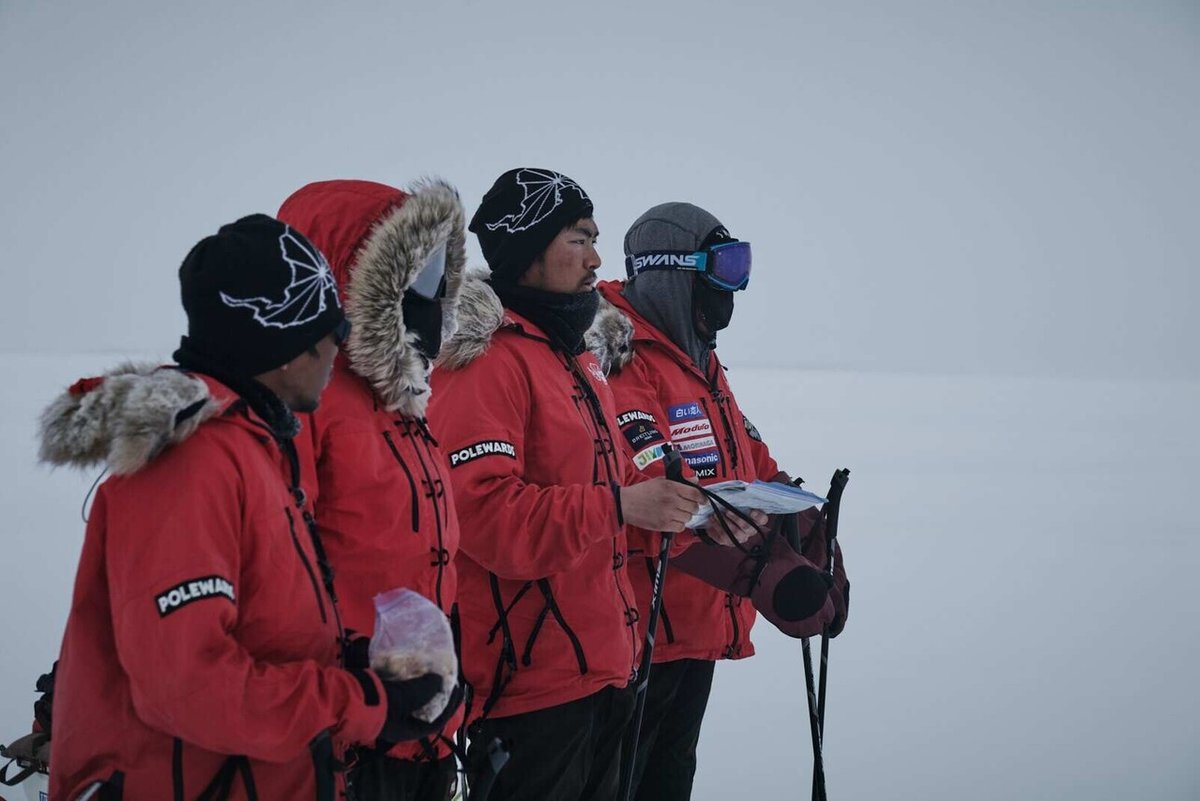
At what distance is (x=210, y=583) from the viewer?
109 centimetres

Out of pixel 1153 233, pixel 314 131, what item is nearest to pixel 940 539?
pixel 1153 233

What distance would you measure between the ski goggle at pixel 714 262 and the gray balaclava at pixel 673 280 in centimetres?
2

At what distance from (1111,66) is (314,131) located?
141 meters

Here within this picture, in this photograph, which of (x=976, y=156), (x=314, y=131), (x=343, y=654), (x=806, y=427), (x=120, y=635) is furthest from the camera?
(x=314, y=131)

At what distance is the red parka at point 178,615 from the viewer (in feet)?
3.50

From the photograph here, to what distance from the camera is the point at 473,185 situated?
161250mm

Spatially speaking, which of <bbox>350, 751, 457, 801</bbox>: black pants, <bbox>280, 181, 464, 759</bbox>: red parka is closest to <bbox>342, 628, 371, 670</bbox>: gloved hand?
<bbox>280, 181, 464, 759</bbox>: red parka

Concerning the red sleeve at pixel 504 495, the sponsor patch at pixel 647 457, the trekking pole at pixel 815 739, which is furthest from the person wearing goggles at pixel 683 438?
the red sleeve at pixel 504 495

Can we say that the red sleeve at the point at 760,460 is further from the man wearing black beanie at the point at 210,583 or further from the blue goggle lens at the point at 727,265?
the man wearing black beanie at the point at 210,583

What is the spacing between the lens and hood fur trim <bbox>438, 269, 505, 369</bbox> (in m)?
1.89

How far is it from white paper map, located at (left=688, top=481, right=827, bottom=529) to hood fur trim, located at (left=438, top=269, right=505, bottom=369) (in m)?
0.52

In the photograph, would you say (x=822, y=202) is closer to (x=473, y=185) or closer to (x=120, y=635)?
(x=473, y=185)

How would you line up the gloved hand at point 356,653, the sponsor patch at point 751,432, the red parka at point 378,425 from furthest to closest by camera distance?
the sponsor patch at point 751,432, the red parka at point 378,425, the gloved hand at point 356,653

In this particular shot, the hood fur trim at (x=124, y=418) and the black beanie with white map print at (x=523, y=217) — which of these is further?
the black beanie with white map print at (x=523, y=217)
